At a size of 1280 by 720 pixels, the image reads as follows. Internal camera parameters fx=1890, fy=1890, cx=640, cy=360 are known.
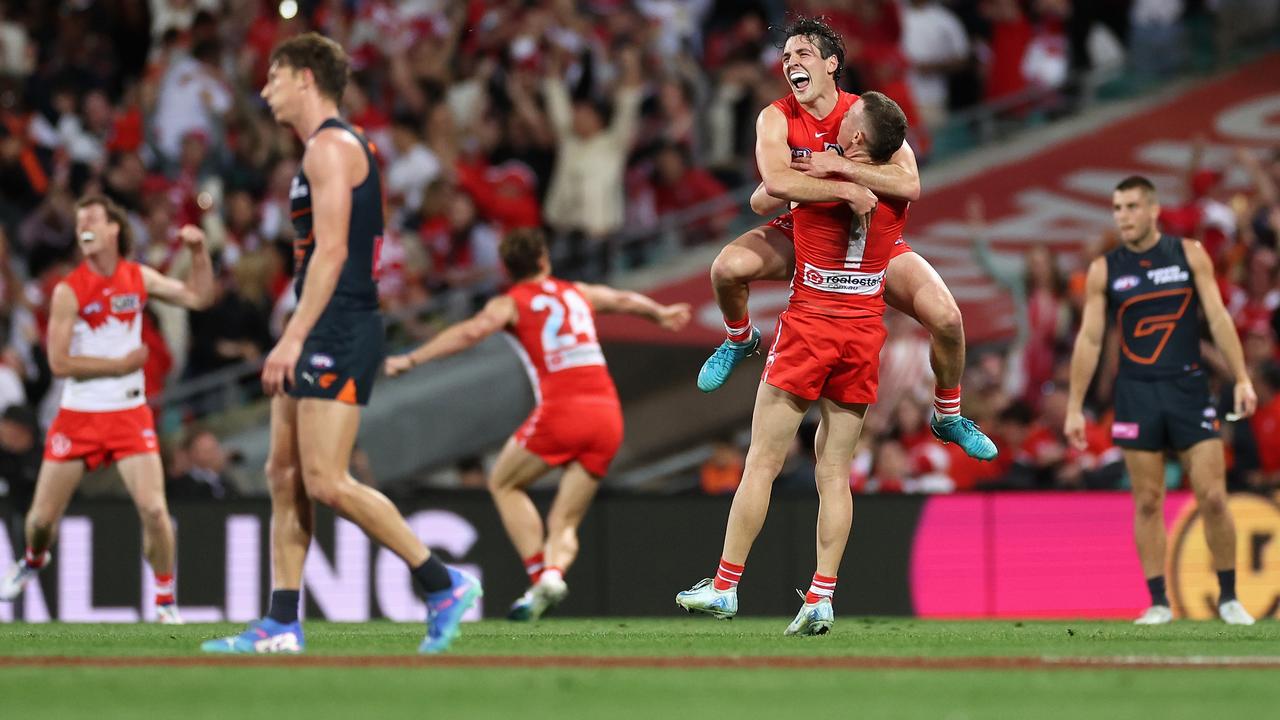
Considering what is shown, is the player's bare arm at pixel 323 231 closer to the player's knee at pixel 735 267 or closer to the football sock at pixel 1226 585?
the player's knee at pixel 735 267

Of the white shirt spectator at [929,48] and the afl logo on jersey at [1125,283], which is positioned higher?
the white shirt spectator at [929,48]

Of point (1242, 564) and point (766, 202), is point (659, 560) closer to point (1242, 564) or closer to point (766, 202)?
point (1242, 564)

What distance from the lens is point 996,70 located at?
69.2ft

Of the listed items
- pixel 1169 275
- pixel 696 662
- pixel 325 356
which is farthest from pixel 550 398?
pixel 696 662

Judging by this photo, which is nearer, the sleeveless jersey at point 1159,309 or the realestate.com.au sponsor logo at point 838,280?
→ the realestate.com.au sponsor logo at point 838,280

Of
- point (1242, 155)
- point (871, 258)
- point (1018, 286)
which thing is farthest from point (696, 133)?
point (871, 258)

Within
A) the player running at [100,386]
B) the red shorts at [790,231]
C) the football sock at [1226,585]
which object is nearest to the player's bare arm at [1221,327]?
the football sock at [1226,585]

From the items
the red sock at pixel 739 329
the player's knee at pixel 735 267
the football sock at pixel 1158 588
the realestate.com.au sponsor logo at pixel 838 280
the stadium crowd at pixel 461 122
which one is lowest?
the football sock at pixel 1158 588

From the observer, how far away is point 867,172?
28.9ft

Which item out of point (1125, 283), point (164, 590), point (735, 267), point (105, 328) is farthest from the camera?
point (164, 590)

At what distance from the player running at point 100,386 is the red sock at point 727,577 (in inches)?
153

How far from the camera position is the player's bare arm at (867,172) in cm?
877

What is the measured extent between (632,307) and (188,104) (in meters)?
8.76

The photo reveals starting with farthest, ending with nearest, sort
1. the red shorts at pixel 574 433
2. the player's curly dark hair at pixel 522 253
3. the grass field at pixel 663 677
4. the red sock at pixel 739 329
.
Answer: the player's curly dark hair at pixel 522 253, the red shorts at pixel 574 433, the red sock at pixel 739 329, the grass field at pixel 663 677
